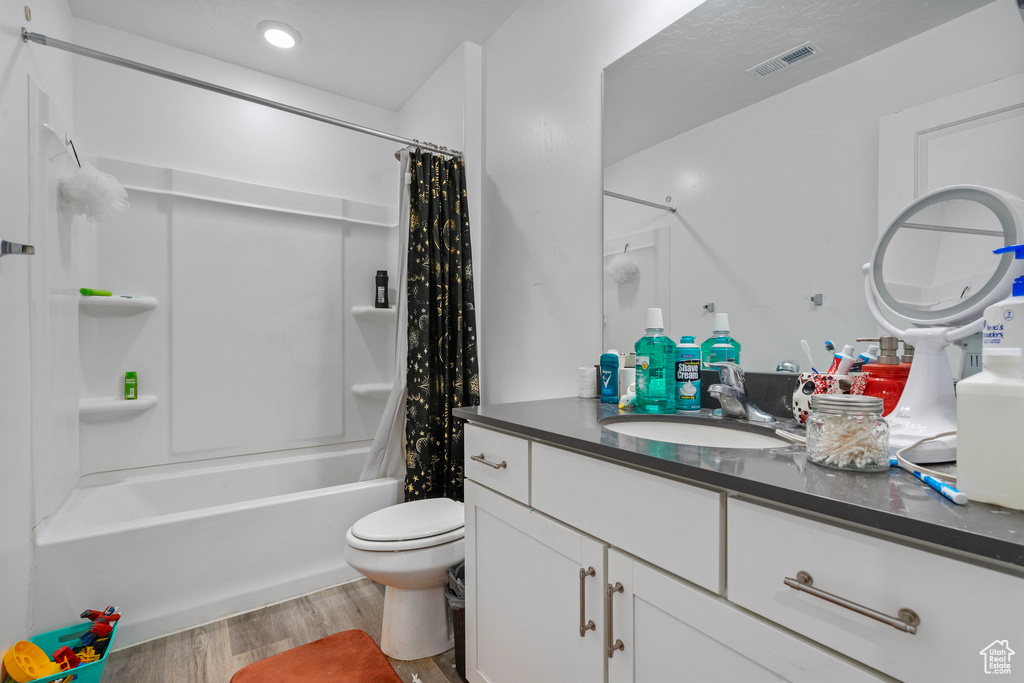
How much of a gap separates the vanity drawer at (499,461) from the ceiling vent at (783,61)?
1.14 metres

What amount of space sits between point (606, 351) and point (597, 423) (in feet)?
1.85

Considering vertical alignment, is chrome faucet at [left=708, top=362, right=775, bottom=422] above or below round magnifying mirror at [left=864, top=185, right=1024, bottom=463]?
below

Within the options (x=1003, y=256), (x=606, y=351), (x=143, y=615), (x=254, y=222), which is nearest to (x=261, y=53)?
(x=254, y=222)

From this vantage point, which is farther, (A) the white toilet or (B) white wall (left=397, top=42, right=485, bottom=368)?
(B) white wall (left=397, top=42, right=485, bottom=368)

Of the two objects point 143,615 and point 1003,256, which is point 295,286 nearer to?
point 143,615

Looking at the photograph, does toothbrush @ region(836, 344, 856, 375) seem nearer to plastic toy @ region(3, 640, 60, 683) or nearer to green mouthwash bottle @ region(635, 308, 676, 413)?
green mouthwash bottle @ region(635, 308, 676, 413)

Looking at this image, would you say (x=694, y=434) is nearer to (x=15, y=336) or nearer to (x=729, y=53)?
(x=729, y=53)

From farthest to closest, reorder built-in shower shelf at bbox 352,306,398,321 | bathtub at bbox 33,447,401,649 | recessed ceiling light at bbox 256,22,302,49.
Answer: built-in shower shelf at bbox 352,306,398,321 < recessed ceiling light at bbox 256,22,302,49 < bathtub at bbox 33,447,401,649

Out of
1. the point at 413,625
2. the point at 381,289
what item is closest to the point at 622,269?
the point at 413,625

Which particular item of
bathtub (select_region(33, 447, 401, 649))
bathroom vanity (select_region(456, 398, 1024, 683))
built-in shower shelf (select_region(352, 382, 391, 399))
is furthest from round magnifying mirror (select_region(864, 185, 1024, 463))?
built-in shower shelf (select_region(352, 382, 391, 399))

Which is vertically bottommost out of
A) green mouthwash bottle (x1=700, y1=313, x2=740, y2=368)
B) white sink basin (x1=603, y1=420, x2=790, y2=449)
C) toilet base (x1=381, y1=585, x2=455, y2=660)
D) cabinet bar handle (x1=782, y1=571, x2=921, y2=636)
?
toilet base (x1=381, y1=585, x2=455, y2=660)

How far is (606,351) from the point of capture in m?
1.67

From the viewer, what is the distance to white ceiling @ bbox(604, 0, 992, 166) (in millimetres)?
1021

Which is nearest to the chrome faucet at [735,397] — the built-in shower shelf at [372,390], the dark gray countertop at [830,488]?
the dark gray countertop at [830,488]
